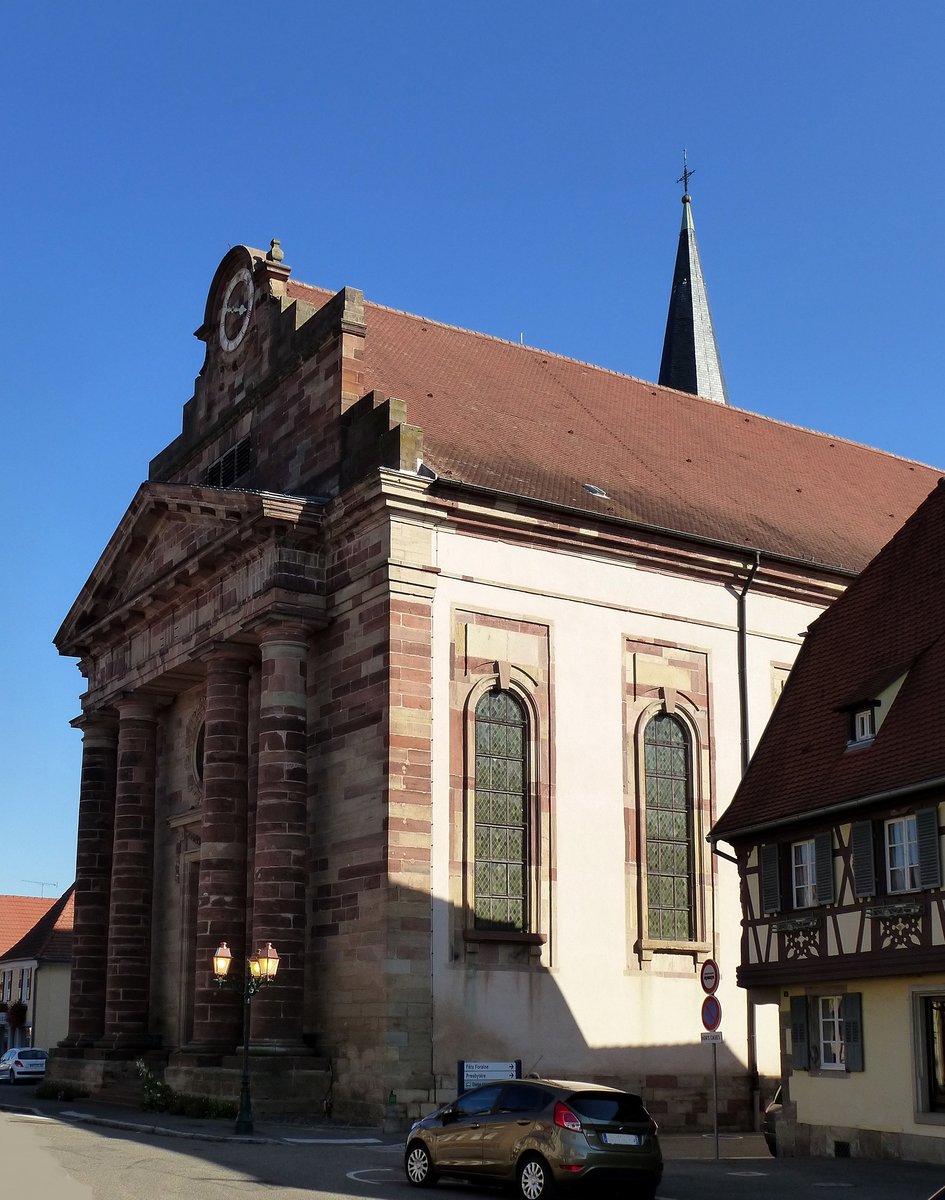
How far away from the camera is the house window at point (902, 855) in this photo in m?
22.1

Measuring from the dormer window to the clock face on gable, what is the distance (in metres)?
18.6

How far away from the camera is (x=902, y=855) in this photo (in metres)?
22.4

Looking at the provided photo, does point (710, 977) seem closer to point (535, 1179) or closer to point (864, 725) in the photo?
point (864, 725)

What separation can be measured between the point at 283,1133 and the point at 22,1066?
28.4 metres

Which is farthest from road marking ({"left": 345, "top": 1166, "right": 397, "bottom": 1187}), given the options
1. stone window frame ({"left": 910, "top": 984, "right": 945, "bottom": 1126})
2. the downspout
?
the downspout

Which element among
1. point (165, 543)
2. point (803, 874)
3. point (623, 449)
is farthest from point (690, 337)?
point (803, 874)

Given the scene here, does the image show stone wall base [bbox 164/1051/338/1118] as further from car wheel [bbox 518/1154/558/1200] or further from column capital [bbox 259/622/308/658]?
car wheel [bbox 518/1154/558/1200]

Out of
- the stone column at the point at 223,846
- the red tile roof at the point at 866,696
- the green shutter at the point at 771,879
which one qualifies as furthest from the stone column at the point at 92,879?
the green shutter at the point at 771,879

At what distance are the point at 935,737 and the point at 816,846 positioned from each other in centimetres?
305

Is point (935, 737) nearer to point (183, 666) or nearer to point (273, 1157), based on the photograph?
point (273, 1157)

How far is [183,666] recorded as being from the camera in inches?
1400

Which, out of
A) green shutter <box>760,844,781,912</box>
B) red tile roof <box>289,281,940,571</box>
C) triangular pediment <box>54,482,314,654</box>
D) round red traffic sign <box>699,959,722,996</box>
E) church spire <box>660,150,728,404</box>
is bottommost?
round red traffic sign <box>699,959,722,996</box>

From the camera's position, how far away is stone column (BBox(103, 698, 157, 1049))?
36.8 metres

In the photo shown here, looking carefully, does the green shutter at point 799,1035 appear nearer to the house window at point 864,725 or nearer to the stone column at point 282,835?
the house window at point 864,725
